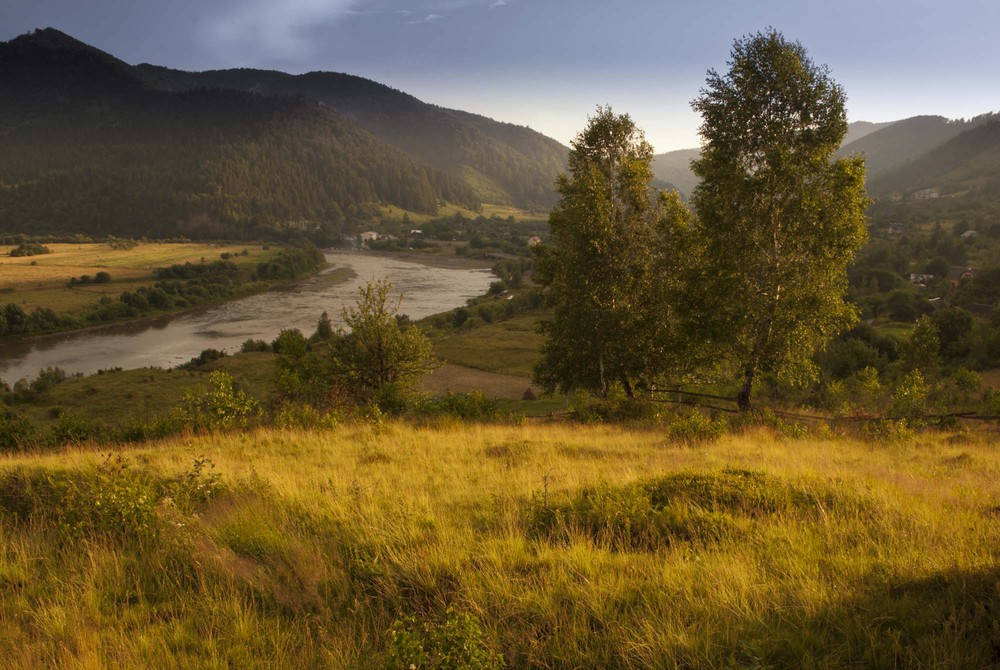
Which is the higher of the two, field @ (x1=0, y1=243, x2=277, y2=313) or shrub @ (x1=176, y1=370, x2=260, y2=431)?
field @ (x1=0, y1=243, x2=277, y2=313)

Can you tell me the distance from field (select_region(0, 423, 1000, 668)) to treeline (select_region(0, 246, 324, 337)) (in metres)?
104

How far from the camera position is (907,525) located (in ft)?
17.2

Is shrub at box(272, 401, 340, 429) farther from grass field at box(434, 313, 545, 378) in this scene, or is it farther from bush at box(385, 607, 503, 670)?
grass field at box(434, 313, 545, 378)

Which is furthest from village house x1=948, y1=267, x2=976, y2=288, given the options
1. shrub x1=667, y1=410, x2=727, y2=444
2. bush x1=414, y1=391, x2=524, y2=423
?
shrub x1=667, y1=410, x2=727, y2=444

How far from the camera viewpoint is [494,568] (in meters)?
4.56

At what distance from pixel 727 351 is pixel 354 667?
49.5 ft

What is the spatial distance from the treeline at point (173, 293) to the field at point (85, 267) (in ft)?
12.1

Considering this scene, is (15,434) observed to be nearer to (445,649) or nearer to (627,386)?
(627,386)

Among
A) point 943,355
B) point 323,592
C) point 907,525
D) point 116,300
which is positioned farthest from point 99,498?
point 116,300

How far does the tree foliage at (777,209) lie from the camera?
1418cm

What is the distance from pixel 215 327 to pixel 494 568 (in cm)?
10118

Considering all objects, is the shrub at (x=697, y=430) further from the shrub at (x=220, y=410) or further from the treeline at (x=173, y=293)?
the treeline at (x=173, y=293)

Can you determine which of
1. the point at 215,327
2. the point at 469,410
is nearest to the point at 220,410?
the point at 469,410

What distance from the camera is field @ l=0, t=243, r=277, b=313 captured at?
98.7 metres
